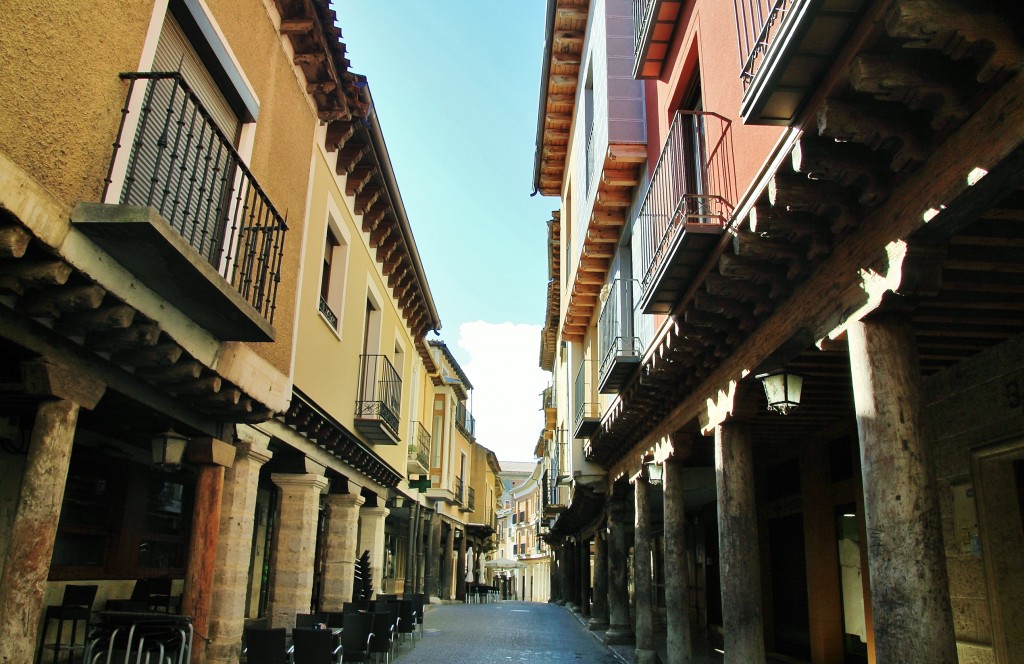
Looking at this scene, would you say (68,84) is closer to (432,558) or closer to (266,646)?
(266,646)

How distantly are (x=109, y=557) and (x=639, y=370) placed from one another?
6.65 m

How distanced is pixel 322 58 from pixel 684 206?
15.9 ft

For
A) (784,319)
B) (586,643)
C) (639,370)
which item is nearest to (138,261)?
(784,319)

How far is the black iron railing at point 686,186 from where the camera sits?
21.1ft

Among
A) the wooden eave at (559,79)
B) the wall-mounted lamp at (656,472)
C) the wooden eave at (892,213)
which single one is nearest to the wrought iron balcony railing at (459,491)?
the wooden eave at (559,79)

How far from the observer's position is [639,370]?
929 cm

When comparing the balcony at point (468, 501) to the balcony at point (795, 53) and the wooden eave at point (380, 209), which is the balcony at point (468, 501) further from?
the balcony at point (795, 53)

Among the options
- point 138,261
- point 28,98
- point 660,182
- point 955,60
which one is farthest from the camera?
point 660,182

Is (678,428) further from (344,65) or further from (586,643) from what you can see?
(586,643)

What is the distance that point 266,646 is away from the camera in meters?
6.97

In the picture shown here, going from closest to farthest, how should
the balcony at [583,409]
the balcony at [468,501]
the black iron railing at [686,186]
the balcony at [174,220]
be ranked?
the balcony at [174,220] → the black iron railing at [686,186] → the balcony at [583,409] → the balcony at [468,501]

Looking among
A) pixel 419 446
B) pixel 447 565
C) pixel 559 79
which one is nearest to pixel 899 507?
pixel 559 79

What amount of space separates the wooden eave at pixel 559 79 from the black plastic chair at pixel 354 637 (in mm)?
10873

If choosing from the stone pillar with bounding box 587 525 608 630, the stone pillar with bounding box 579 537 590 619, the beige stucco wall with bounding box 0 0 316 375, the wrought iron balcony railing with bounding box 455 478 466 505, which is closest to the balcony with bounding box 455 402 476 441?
the wrought iron balcony railing with bounding box 455 478 466 505
